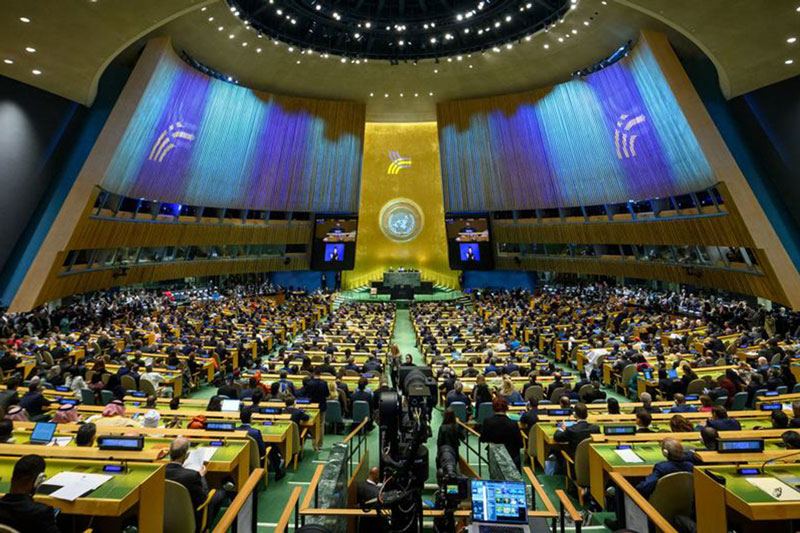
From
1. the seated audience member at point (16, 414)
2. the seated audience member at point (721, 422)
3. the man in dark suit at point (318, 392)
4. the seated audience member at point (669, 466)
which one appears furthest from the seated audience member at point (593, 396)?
the seated audience member at point (16, 414)

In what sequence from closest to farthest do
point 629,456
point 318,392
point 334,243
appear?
point 629,456, point 318,392, point 334,243

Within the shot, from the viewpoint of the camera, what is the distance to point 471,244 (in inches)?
1160

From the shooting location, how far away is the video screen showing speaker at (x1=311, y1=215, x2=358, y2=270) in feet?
97.7

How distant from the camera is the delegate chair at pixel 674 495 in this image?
12.1 feet

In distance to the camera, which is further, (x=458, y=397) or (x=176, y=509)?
(x=458, y=397)

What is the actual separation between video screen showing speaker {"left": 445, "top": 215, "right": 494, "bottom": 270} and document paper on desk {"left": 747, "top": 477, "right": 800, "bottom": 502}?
26.1 m

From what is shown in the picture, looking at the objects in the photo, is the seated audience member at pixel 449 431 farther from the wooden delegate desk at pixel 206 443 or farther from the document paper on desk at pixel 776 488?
the document paper on desk at pixel 776 488

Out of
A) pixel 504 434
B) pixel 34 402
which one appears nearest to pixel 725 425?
pixel 504 434

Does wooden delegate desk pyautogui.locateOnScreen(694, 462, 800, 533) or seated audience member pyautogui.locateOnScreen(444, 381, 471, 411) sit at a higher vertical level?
seated audience member pyautogui.locateOnScreen(444, 381, 471, 411)

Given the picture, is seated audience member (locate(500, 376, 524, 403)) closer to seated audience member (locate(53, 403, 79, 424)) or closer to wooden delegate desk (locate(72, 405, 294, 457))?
wooden delegate desk (locate(72, 405, 294, 457))

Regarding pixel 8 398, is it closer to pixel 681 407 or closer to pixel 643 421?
pixel 643 421

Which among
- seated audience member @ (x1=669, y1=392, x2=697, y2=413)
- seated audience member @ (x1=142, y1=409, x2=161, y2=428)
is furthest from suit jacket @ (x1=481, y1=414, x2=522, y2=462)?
seated audience member @ (x1=142, y1=409, x2=161, y2=428)

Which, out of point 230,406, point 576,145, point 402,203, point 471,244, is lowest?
point 230,406

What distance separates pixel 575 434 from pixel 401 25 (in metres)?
22.8
